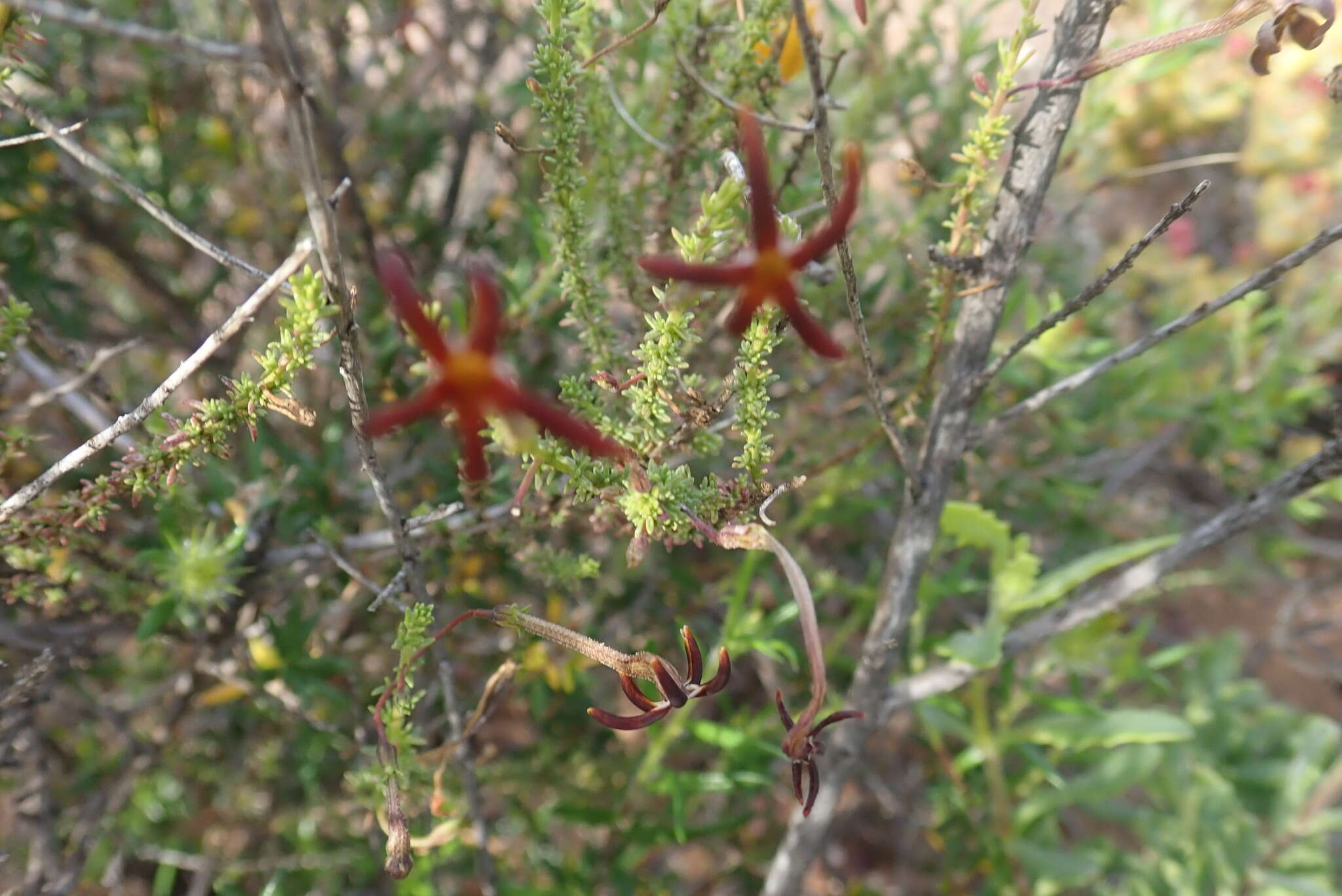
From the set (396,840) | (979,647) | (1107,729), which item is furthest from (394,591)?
(1107,729)

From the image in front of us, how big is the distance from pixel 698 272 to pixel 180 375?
1.49 feet

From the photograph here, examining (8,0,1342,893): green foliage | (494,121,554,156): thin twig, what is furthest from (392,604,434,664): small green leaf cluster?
(494,121,554,156): thin twig

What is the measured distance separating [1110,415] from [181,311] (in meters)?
1.99

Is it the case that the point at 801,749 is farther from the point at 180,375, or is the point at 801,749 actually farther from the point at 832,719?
the point at 180,375

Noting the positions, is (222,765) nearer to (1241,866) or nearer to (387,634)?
(387,634)

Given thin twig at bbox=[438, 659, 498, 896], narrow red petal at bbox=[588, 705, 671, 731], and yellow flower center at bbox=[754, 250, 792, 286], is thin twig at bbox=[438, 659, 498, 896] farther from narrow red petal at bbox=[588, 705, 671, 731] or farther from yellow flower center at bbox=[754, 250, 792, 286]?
yellow flower center at bbox=[754, 250, 792, 286]

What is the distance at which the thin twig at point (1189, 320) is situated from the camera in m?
0.79

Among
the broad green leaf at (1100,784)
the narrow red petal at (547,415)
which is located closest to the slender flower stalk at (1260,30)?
the narrow red petal at (547,415)

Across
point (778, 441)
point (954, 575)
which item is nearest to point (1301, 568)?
point (954, 575)

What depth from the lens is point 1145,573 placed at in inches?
43.6

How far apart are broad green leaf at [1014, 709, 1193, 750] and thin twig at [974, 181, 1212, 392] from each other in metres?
0.65

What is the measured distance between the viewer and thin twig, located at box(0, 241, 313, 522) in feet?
2.21

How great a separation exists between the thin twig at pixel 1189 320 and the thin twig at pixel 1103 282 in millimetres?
57

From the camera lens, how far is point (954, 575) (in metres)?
1.49
